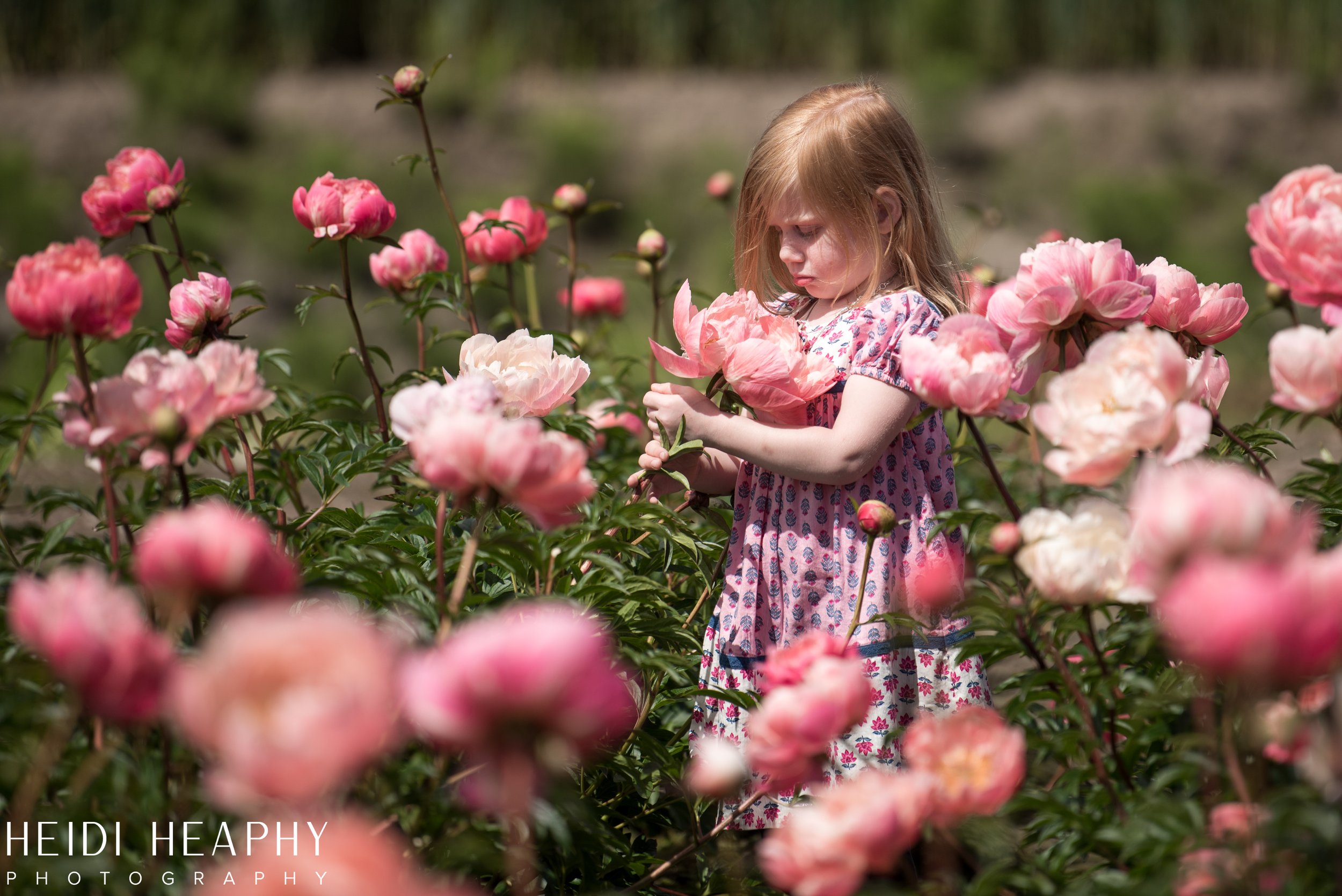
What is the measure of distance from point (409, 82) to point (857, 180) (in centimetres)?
58

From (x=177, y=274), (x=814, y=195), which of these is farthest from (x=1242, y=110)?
(x=814, y=195)

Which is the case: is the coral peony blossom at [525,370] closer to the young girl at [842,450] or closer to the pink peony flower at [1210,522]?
the young girl at [842,450]

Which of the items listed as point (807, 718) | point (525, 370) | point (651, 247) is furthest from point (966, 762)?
point (651, 247)

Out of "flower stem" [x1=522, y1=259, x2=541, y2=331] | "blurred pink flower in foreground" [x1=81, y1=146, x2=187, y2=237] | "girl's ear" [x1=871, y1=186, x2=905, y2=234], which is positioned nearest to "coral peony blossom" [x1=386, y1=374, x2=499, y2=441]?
"girl's ear" [x1=871, y1=186, x2=905, y2=234]

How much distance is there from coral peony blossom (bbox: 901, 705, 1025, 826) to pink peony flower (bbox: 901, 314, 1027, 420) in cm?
26

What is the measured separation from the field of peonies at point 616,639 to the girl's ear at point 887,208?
0.80 ft

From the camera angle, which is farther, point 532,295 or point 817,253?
point 532,295

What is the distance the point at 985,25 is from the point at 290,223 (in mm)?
3723

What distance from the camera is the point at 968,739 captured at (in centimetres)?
78

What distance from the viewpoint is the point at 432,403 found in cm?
85

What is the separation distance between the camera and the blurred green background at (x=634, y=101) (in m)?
5.39

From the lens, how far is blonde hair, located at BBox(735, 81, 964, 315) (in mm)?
1340

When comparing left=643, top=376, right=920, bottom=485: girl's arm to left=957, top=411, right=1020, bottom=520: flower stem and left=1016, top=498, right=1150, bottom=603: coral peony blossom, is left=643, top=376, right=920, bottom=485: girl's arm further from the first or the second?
left=1016, top=498, right=1150, bottom=603: coral peony blossom

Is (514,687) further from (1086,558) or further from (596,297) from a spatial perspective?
(596,297)
